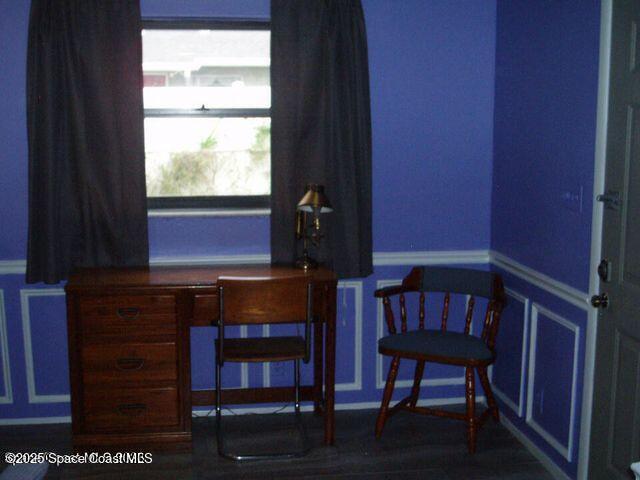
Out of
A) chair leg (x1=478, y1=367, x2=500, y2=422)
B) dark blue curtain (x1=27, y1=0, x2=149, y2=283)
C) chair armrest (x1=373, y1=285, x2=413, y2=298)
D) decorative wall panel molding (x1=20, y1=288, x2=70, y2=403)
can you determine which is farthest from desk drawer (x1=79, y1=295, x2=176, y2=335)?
chair leg (x1=478, y1=367, x2=500, y2=422)

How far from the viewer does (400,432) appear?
152 inches

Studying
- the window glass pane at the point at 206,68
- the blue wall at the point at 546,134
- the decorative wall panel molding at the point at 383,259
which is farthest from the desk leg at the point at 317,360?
the window glass pane at the point at 206,68

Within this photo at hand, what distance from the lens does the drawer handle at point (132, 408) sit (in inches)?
140

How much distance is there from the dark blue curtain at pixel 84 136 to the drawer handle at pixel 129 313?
0.43m

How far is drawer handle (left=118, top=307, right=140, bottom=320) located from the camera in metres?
3.49

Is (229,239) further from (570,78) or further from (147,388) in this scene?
(570,78)

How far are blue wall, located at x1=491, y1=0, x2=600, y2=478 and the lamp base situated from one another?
1.04 meters

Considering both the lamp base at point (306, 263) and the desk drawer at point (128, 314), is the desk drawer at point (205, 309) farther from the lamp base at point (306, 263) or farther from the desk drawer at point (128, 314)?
the lamp base at point (306, 263)

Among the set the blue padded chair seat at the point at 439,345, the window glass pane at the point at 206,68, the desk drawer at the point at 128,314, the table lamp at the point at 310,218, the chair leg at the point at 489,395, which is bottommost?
the chair leg at the point at 489,395

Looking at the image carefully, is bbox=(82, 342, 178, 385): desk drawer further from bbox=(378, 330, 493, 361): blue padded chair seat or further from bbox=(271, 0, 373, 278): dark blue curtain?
bbox=(378, 330, 493, 361): blue padded chair seat

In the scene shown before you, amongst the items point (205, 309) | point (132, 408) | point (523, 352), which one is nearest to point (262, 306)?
point (205, 309)

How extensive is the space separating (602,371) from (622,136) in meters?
0.94

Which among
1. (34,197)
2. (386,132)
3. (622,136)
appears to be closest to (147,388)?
(34,197)

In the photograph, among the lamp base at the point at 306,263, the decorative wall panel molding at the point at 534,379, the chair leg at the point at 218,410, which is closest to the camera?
the decorative wall panel molding at the point at 534,379
